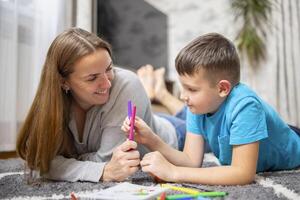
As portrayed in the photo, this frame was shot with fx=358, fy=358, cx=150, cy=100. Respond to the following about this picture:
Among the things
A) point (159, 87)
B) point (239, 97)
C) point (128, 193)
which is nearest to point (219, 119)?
point (239, 97)

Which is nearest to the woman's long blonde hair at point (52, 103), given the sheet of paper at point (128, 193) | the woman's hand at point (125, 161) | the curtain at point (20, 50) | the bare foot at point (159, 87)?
the woman's hand at point (125, 161)

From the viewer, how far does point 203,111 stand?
0.92 metres

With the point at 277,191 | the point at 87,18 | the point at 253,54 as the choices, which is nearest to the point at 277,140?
the point at 277,191

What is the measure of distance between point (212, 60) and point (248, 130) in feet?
0.62

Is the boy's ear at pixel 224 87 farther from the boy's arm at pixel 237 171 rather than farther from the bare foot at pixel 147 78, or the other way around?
the bare foot at pixel 147 78

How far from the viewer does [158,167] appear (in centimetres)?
86

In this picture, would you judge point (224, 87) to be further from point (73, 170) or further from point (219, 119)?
point (73, 170)

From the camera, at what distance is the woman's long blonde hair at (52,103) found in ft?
3.14

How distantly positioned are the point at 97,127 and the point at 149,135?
0.18 metres

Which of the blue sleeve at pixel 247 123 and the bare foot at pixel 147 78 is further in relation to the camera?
the bare foot at pixel 147 78

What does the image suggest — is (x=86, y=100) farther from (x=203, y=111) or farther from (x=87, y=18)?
(x=87, y=18)

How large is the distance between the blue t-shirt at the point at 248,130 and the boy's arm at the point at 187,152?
30 mm

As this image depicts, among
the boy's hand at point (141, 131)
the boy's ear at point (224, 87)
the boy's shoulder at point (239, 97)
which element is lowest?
the boy's hand at point (141, 131)

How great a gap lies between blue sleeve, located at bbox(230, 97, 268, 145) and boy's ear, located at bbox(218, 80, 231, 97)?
51 mm
